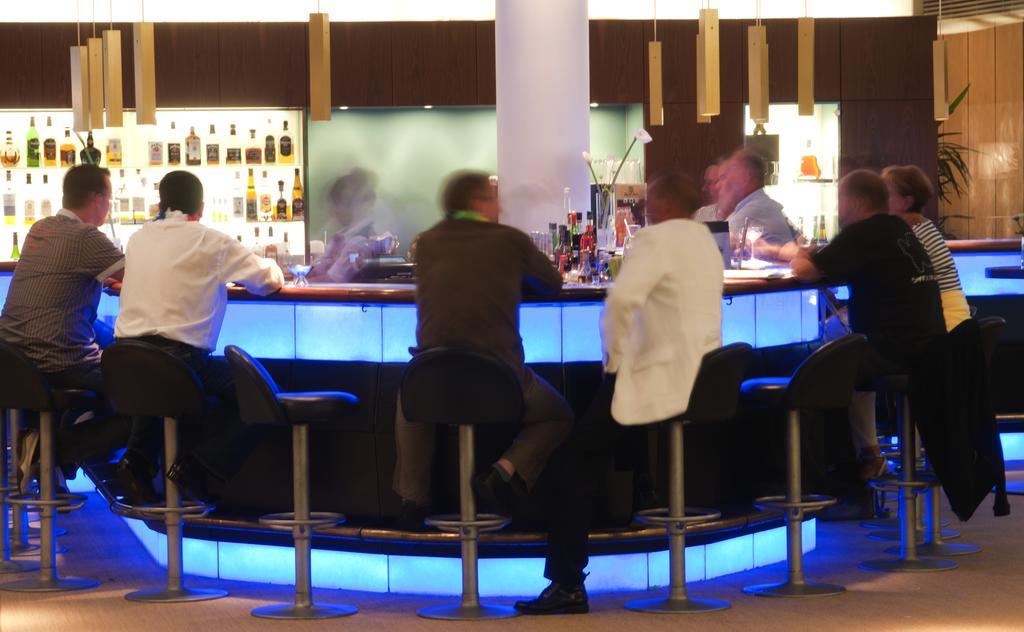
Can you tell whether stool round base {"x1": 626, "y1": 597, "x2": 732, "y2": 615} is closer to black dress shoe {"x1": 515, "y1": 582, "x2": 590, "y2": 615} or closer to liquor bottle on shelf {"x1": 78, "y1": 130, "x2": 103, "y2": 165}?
black dress shoe {"x1": 515, "y1": 582, "x2": 590, "y2": 615}

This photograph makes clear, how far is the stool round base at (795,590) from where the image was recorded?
17.3ft

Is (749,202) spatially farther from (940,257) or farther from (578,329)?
(578,329)

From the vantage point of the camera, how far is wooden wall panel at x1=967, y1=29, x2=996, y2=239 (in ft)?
38.4

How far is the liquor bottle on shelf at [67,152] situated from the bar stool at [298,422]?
4768mm

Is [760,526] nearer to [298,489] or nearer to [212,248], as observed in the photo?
[298,489]

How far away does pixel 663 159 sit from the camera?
30.9ft

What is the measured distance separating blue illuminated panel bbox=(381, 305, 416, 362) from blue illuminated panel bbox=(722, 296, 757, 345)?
1.13 m

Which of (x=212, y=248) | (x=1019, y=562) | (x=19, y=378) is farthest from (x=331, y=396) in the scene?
(x=1019, y=562)

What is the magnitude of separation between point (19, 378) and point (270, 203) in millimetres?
4080

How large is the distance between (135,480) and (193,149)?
4.20m

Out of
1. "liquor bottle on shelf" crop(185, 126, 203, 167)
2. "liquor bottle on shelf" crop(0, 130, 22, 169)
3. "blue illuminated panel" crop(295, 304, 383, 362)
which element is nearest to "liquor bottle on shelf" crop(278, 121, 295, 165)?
"liquor bottle on shelf" crop(185, 126, 203, 167)

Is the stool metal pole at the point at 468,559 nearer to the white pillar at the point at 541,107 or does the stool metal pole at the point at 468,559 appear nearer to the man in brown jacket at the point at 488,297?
the man in brown jacket at the point at 488,297

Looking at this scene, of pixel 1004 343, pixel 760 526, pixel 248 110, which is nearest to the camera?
pixel 760 526

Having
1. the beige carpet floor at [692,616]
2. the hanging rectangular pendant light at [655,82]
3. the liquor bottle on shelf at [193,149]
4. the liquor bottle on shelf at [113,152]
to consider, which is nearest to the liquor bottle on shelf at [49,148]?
the liquor bottle on shelf at [113,152]
